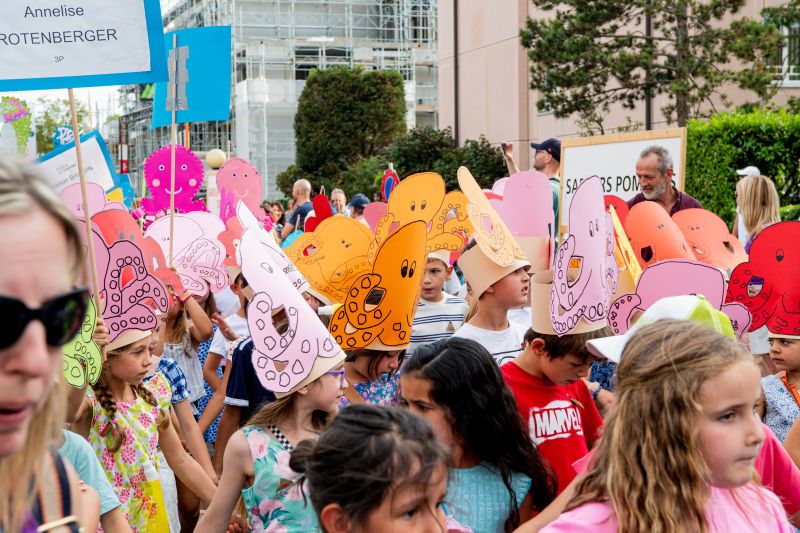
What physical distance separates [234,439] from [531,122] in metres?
27.8

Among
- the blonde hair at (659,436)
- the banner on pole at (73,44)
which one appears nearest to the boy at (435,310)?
the banner on pole at (73,44)

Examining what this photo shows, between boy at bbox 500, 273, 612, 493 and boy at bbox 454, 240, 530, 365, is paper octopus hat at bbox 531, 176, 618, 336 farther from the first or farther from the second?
boy at bbox 454, 240, 530, 365

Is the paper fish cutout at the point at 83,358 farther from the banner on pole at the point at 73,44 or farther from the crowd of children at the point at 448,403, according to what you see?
the banner on pole at the point at 73,44

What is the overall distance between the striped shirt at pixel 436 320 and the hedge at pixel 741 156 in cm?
720

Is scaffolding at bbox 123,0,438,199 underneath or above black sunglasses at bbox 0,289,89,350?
above

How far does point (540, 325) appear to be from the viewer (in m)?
3.89

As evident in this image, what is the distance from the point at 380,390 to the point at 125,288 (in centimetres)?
108

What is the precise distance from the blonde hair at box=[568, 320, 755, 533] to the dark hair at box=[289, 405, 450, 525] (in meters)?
0.34

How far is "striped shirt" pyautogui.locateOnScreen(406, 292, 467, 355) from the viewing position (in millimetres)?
5410

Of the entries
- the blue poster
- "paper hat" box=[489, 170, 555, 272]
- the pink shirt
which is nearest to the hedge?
the blue poster

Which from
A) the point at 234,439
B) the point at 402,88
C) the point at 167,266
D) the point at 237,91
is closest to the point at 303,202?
the point at 167,266

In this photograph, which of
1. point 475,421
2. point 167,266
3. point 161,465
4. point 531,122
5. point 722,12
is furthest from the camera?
point 531,122

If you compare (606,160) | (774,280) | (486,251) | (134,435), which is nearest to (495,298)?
(486,251)

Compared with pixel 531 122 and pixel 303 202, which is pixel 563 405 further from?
pixel 531 122
